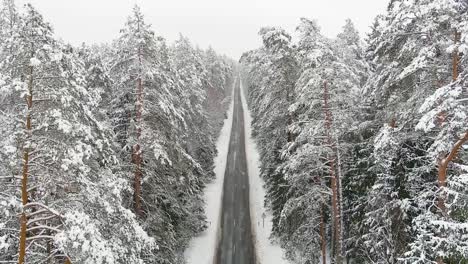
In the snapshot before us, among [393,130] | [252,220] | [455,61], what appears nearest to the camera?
[455,61]

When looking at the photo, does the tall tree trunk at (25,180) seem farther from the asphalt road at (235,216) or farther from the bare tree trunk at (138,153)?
the asphalt road at (235,216)

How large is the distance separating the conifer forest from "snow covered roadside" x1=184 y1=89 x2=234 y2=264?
16 centimetres

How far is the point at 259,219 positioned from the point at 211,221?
409cm

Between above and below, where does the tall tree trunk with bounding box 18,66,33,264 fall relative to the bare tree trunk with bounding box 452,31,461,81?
below

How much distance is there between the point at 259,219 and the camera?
109 feet

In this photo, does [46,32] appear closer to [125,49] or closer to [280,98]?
[125,49]

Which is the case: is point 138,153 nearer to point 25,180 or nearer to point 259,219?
point 25,180

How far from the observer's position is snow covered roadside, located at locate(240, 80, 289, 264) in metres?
27.6

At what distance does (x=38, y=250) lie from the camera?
11219mm

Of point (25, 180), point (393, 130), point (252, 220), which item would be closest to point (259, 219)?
point (252, 220)

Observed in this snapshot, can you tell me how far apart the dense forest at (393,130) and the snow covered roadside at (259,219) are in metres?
1.26

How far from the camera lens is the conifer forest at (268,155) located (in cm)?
938

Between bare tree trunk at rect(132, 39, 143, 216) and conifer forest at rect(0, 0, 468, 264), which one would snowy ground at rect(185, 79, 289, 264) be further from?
bare tree trunk at rect(132, 39, 143, 216)

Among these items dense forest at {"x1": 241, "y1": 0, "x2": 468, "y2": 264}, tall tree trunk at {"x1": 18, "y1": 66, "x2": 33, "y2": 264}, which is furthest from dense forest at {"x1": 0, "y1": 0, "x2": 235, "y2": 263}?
dense forest at {"x1": 241, "y1": 0, "x2": 468, "y2": 264}
